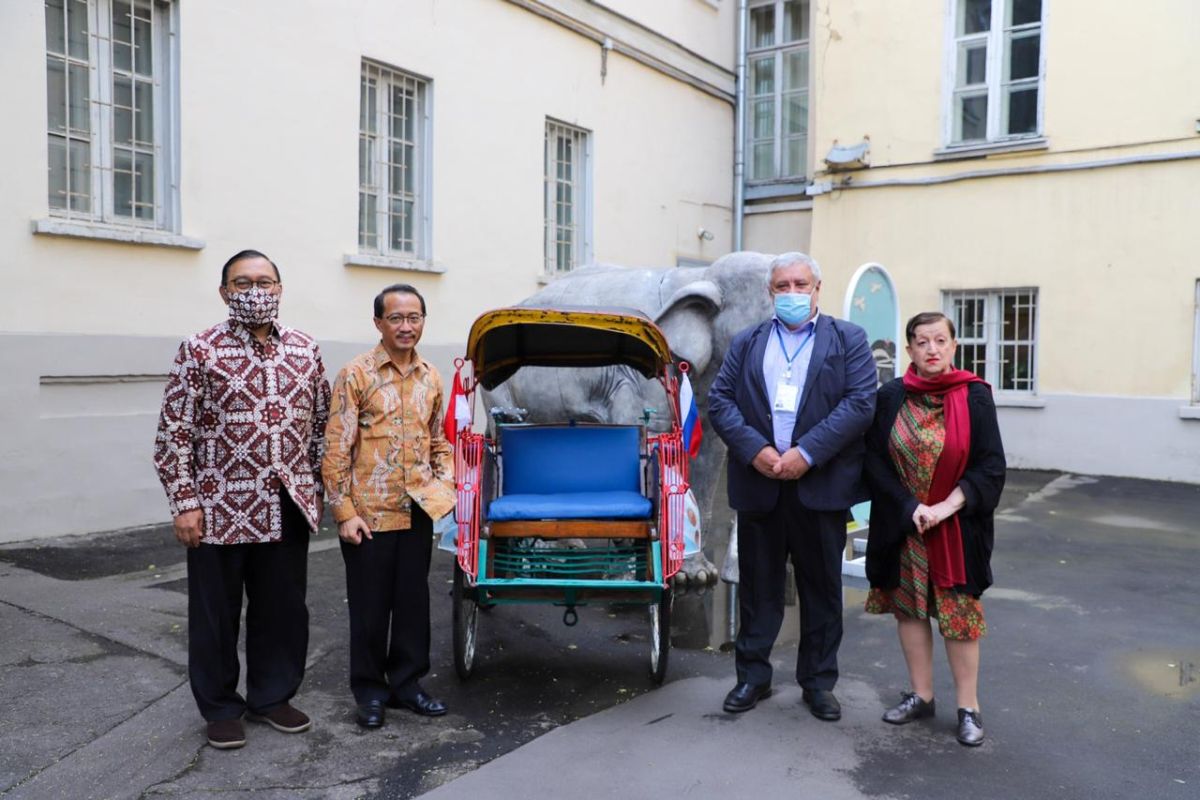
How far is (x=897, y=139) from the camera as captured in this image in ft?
46.7

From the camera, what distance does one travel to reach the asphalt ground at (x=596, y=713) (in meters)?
3.75

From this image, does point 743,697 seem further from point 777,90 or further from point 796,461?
point 777,90

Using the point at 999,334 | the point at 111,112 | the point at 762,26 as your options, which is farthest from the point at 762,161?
the point at 111,112

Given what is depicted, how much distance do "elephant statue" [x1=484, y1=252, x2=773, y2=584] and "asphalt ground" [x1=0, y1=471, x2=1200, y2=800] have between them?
0.94m

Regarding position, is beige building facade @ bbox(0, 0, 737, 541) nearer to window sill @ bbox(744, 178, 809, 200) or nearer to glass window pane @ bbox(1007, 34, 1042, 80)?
window sill @ bbox(744, 178, 809, 200)

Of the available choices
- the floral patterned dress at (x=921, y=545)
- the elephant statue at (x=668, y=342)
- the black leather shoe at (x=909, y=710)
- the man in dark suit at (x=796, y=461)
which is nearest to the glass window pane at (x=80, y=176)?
the elephant statue at (x=668, y=342)

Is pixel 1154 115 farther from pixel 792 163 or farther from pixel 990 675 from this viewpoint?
pixel 990 675

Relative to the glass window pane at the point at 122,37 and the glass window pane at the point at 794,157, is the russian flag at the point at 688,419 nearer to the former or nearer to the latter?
the glass window pane at the point at 122,37

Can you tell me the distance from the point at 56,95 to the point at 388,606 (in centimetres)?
541

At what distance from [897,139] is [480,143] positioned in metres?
6.01

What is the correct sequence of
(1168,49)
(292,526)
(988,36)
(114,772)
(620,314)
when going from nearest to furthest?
(114,772) → (292,526) → (620,314) → (1168,49) → (988,36)

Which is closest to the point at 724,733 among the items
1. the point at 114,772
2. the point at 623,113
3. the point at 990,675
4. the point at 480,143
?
the point at 990,675

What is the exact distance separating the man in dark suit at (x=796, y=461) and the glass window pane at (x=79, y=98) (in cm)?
567

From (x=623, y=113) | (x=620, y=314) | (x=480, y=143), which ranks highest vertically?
(x=623, y=113)
